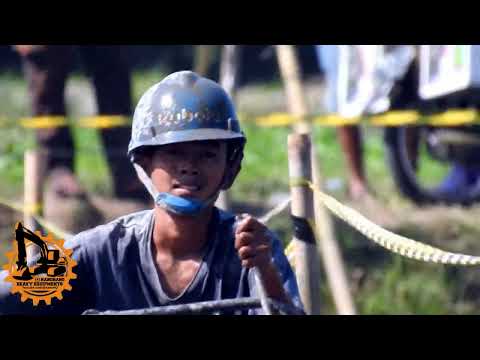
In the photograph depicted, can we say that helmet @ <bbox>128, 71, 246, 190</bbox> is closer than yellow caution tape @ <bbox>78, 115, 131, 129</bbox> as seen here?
Yes

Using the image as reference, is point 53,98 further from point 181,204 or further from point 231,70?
point 181,204

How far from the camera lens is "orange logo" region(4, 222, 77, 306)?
4.76 metres

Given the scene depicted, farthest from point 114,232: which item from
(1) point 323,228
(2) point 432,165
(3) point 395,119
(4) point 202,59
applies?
(2) point 432,165

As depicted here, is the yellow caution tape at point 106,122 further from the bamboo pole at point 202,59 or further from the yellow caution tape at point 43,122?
the bamboo pole at point 202,59

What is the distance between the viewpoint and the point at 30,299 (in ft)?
16.1

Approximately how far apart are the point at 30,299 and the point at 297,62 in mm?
2368

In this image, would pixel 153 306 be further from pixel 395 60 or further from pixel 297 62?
pixel 395 60

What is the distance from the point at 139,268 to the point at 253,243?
1.87 ft

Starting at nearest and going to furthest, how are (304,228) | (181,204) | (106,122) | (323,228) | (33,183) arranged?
(181,204), (304,228), (33,183), (323,228), (106,122)

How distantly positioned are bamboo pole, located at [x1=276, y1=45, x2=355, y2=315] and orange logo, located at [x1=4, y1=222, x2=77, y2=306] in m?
1.64

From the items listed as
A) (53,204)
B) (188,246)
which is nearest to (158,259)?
(188,246)

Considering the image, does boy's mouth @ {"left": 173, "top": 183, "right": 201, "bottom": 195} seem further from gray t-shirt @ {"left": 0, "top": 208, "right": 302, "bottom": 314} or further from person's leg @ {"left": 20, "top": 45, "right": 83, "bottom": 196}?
person's leg @ {"left": 20, "top": 45, "right": 83, "bottom": 196}

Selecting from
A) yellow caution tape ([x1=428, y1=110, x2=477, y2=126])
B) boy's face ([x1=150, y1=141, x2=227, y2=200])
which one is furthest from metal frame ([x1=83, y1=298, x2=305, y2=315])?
yellow caution tape ([x1=428, y1=110, x2=477, y2=126])

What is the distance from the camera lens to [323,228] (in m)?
6.36
